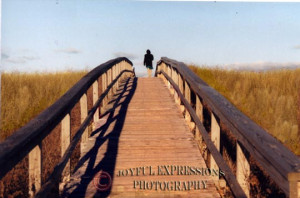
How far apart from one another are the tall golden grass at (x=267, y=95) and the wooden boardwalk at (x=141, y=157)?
379 centimetres

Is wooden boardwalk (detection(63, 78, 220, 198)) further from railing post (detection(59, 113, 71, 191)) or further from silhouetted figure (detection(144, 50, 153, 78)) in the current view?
silhouetted figure (detection(144, 50, 153, 78))

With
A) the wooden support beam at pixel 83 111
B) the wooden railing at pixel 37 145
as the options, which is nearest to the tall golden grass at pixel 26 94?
the wooden support beam at pixel 83 111

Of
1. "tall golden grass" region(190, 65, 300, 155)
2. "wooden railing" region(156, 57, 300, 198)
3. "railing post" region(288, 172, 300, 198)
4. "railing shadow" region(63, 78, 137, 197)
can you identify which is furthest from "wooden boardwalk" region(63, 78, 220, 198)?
"tall golden grass" region(190, 65, 300, 155)

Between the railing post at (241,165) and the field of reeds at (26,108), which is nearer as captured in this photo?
the railing post at (241,165)

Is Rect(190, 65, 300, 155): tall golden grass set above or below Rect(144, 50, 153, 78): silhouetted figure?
below

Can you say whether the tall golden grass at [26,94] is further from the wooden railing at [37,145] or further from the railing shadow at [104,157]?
the wooden railing at [37,145]

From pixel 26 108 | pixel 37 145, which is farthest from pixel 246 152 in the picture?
pixel 26 108

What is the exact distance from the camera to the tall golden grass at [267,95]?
1081cm

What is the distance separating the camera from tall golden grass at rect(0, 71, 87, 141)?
10414 millimetres

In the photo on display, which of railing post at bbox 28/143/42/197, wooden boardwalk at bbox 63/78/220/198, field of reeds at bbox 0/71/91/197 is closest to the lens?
railing post at bbox 28/143/42/197

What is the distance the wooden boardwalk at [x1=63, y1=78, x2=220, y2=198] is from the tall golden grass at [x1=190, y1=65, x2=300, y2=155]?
3.79 metres

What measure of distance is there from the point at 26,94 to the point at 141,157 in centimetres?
899

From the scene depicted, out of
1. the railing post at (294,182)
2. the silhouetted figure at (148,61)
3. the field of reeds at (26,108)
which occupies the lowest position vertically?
the field of reeds at (26,108)

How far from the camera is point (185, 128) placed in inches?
283
